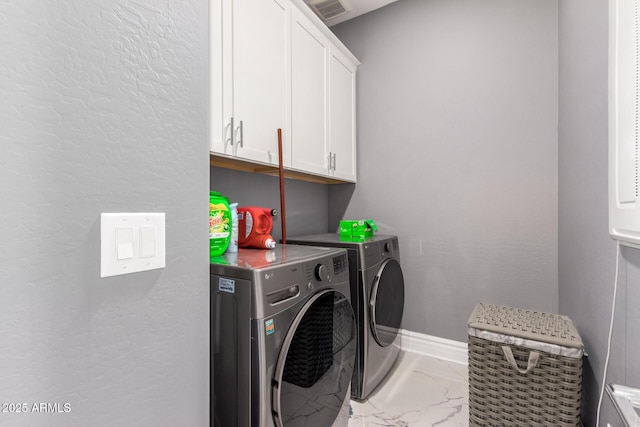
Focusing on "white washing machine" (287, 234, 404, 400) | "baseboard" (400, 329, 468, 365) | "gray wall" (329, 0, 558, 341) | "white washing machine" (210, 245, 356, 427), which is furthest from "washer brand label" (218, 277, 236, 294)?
"baseboard" (400, 329, 468, 365)

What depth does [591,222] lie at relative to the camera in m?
1.21

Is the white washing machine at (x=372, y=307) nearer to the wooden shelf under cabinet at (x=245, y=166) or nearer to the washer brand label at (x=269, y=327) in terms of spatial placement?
the wooden shelf under cabinet at (x=245, y=166)

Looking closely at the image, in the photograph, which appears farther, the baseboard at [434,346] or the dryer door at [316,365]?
the baseboard at [434,346]

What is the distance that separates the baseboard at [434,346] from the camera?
2.19m

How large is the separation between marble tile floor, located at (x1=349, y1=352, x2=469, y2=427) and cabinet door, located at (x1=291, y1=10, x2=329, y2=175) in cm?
141

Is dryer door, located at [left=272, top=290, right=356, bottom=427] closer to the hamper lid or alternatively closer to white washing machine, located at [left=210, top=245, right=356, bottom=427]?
white washing machine, located at [left=210, top=245, right=356, bottom=427]

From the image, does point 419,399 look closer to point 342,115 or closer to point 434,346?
point 434,346

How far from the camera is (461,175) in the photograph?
2209 mm

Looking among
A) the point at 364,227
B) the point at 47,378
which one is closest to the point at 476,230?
the point at 364,227

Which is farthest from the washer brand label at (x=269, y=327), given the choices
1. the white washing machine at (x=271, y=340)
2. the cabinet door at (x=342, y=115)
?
the cabinet door at (x=342, y=115)

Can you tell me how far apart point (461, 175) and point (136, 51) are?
2.09 meters

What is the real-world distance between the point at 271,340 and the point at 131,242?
0.54 m

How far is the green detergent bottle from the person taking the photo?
4.15 ft

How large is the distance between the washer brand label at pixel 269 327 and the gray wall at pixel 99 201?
21cm
